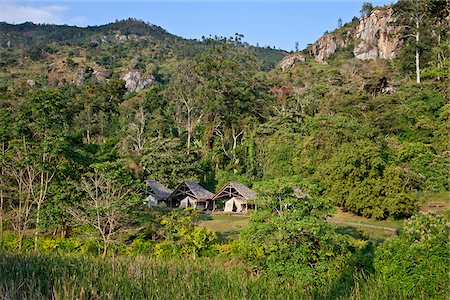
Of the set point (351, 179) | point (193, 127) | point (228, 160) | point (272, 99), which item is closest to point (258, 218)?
point (351, 179)

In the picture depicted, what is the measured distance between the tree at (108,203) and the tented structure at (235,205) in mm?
11428

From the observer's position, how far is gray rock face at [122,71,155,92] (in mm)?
58531

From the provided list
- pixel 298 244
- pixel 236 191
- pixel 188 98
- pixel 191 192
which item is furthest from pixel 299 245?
pixel 188 98

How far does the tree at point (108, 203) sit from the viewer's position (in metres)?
12.4

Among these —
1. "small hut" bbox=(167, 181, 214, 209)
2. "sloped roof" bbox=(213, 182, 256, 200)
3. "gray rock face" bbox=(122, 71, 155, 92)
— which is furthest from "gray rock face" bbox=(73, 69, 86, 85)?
"sloped roof" bbox=(213, 182, 256, 200)

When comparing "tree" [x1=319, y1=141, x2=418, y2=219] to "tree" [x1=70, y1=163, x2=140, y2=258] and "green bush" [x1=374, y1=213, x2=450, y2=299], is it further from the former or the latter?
"green bush" [x1=374, y1=213, x2=450, y2=299]

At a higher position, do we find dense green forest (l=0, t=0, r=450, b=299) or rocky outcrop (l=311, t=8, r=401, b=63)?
rocky outcrop (l=311, t=8, r=401, b=63)

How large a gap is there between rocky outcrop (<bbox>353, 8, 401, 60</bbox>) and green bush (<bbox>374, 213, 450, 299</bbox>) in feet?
143

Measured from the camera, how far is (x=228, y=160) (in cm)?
2956

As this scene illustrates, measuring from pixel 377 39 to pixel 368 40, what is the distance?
1.31 m

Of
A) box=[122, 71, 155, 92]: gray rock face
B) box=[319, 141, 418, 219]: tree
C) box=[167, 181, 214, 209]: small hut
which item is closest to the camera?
box=[319, 141, 418, 219]: tree

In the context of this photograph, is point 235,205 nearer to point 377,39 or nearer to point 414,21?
point 414,21

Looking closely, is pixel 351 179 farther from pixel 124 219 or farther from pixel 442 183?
pixel 124 219

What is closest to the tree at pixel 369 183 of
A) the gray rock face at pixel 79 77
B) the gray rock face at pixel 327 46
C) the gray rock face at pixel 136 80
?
the gray rock face at pixel 327 46
